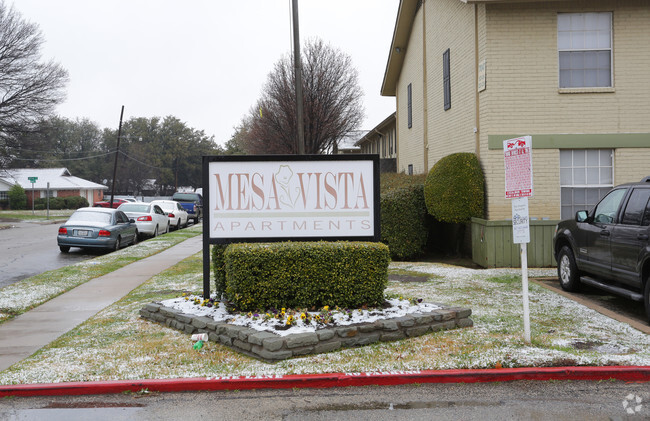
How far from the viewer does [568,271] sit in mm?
10109

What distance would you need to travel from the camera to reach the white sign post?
6551 mm

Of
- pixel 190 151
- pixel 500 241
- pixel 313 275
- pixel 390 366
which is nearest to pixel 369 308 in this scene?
pixel 313 275

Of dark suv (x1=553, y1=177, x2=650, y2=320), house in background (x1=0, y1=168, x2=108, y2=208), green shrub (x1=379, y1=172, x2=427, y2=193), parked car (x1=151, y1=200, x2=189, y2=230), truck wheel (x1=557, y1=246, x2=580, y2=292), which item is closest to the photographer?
dark suv (x1=553, y1=177, x2=650, y2=320)

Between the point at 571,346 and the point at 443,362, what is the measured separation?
65.5 inches

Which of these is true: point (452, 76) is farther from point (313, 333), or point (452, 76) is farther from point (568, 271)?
point (313, 333)

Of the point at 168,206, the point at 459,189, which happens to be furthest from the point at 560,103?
the point at 168,206

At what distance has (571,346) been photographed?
654 centimetres

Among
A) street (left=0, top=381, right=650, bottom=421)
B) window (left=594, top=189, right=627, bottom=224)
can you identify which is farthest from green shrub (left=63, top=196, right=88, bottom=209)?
street (left=0, top=381, right=650, bottom=421)

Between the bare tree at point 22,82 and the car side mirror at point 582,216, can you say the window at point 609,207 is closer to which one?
the car side mirror at point 582,216

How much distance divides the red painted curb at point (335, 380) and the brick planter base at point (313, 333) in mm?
627

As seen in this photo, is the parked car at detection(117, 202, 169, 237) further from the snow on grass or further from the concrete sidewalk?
the snow on grass

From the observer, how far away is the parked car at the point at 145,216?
24672 mm

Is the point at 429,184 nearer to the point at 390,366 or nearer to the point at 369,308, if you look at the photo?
the point at 369,308

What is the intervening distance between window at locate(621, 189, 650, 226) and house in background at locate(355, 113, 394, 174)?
16.4 m
